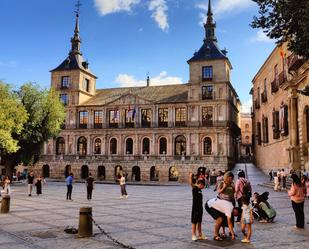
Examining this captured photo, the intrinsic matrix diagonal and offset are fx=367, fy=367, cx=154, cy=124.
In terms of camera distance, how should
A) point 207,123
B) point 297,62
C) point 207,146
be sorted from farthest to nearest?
1. point 207,123
2. point 207,146
3. point 297,62

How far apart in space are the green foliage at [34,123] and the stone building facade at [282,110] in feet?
69.7

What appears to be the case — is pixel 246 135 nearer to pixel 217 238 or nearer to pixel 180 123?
pixel 180 123

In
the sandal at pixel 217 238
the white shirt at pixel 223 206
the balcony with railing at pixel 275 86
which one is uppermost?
the balcony with railing at pixel 275 86

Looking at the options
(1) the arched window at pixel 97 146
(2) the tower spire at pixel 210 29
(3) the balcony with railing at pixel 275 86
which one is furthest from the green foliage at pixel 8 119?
(2) the tower spire at pixel 210 29

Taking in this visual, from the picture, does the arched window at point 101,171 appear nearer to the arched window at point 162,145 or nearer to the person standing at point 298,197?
the arched window at point 162,145

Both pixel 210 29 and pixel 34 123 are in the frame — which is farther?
pixel 210 29

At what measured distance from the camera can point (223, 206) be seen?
8.89 meters

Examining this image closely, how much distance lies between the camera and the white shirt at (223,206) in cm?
883

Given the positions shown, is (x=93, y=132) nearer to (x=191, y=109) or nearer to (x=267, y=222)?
(x=191, y=109)

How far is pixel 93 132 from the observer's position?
55219 mm

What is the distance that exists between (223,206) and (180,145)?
1669 inches

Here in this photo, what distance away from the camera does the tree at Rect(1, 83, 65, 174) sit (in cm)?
3441

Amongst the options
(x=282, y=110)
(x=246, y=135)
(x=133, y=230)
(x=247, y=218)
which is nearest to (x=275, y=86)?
(x=282, y=110)

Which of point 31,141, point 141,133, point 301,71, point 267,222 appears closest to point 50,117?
point 31,141
